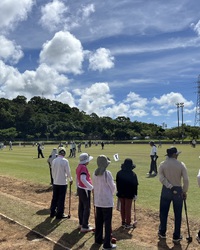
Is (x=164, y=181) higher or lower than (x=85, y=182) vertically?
higher

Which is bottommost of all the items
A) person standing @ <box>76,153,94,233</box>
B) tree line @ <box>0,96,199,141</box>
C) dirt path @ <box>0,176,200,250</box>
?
dirt path @ <box>0,176,200,250</box>

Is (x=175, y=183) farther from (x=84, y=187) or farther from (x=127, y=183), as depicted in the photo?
(x=84, y=187)

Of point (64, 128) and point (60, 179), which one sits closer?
point (60, 179)

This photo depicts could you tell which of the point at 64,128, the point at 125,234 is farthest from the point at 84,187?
the point at 64,128

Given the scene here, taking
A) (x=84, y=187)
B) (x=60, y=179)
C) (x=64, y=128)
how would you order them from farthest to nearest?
(x=64, y=128)
(x=60, y=179)
(x=84, y=187)

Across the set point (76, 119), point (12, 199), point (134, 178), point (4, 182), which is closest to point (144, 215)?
point (134, 178)

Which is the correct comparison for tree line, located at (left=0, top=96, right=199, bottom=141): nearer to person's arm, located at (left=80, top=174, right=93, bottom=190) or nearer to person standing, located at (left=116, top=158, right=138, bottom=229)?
person standing, located at (left=116, top=158, right=138, bottom=229)

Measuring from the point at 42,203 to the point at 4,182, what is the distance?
521cm

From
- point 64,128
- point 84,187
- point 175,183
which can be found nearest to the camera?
point 175,183

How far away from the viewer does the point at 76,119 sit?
14138 cm

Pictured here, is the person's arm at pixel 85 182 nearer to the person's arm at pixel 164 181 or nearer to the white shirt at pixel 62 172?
the white shirt at pixel 62 172

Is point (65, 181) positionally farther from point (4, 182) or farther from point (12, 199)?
point (4, 182)

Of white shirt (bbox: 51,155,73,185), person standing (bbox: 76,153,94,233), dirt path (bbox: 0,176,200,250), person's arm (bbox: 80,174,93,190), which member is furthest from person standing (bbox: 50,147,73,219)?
person's arm (bbox: 80,174,93,190)

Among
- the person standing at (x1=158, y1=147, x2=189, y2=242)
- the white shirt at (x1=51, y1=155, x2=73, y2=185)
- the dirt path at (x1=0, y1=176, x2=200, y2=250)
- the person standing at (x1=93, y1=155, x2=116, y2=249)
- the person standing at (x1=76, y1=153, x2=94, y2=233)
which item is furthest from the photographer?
the white shirt at (x1=51, y1=155, x2=73, y2=185)
